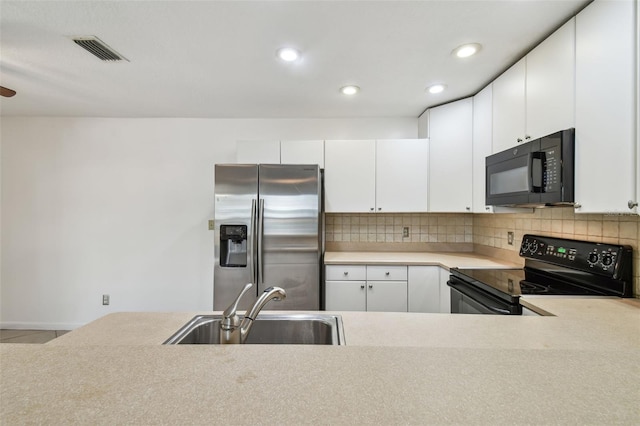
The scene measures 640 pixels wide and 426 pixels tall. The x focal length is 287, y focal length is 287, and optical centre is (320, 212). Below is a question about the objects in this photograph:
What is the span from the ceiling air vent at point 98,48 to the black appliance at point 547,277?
2771 millimetres

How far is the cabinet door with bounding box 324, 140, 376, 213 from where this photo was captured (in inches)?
111

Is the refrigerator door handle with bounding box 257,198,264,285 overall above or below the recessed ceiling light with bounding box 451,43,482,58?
below

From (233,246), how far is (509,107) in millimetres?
2328

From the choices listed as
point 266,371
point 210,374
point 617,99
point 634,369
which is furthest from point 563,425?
point 617,99

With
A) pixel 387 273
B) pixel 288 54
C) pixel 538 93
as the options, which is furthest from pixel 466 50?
pixel 387 273

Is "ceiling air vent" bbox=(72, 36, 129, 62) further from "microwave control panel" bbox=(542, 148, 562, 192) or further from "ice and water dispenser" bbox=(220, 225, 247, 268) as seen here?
"microwave control panel" bbox=(542, 148, 562, 192)

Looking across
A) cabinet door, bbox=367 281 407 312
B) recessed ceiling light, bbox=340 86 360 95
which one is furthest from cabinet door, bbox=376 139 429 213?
cabinet door, bbox=367 281 407 312

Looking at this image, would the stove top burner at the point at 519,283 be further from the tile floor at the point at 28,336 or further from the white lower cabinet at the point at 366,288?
the tile floor at the point at 28,336

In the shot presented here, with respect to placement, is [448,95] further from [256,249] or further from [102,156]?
Answer: [102,156]

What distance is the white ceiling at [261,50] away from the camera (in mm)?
1458

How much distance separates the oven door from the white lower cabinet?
464mm

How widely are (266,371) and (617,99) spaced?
67.8 inches

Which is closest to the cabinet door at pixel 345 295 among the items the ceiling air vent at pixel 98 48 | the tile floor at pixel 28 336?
the ceiling air vent at pixel 98 48

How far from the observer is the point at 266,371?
0.59m
